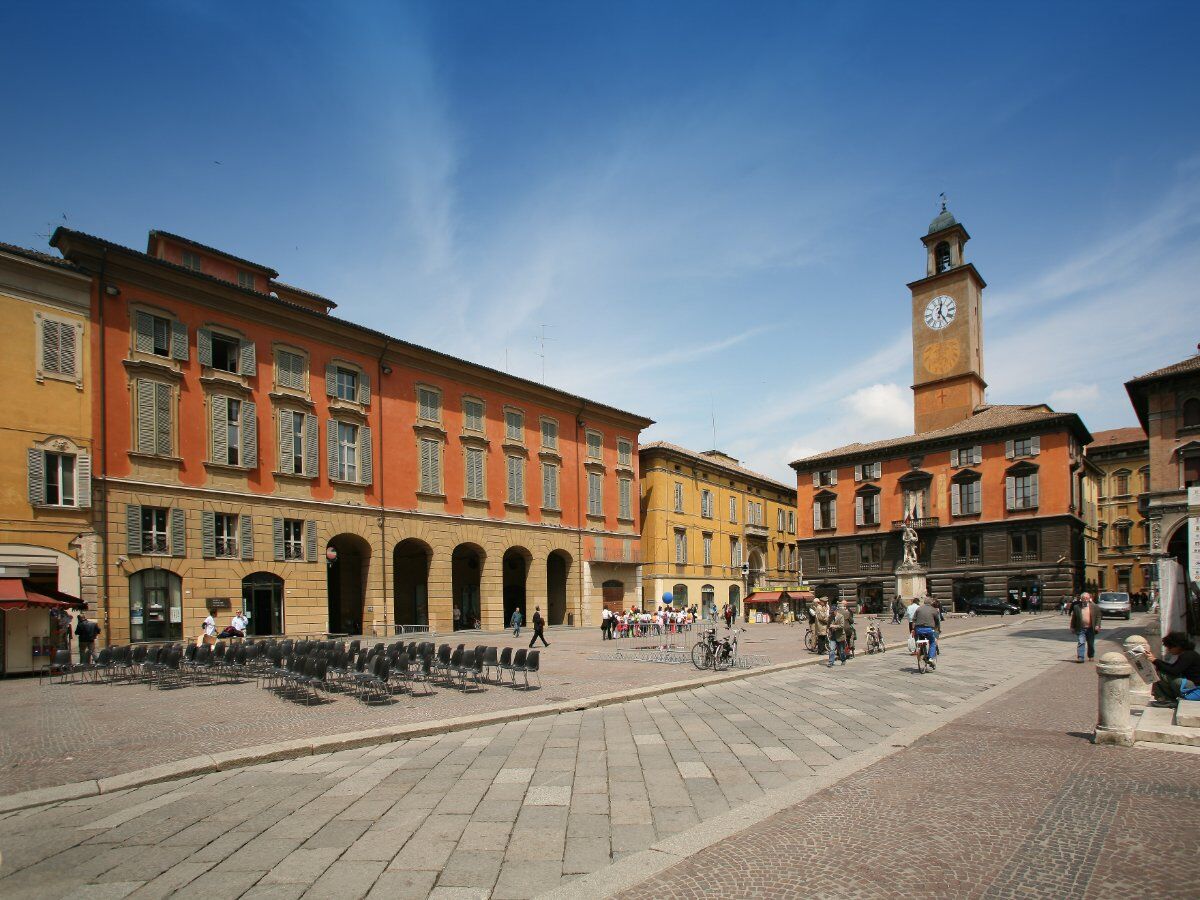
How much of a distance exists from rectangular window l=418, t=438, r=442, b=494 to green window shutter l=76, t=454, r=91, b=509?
13.0 meters

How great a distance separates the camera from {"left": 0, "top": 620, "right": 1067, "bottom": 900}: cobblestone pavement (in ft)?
17.5

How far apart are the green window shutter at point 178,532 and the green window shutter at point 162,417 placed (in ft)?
6.29

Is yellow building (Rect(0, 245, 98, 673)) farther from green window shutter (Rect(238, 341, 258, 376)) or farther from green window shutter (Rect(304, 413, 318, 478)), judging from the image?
green window shutter (Rect(304, 413, 318, 478))

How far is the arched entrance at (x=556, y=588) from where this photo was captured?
4091cm

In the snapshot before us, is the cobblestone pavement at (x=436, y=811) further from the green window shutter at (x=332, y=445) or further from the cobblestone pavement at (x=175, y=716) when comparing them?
the green window shutter at (x=332, y=445)

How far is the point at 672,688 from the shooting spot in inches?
570

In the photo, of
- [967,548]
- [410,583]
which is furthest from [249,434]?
[967,548]

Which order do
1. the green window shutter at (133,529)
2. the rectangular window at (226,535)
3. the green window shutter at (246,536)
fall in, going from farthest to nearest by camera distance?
1. the green window shutter at (246,536)
2. the rectangular window at (226,535)
3. the green window shutter at (133,529)

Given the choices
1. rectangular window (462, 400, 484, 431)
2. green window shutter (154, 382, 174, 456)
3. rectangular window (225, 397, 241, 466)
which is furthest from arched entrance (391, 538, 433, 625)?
green window shutter (154, 382, 174, 456)

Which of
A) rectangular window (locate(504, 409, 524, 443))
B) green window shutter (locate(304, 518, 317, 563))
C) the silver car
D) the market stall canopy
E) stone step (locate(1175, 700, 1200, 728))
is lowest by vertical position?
the silver car

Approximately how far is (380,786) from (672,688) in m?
7.81

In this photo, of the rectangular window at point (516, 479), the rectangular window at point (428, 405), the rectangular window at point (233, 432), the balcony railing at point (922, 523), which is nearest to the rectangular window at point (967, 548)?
the balcony railing at point (922, 523)

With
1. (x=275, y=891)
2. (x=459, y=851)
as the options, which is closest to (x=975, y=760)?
(x=459, y=851)

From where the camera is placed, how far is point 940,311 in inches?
2525
